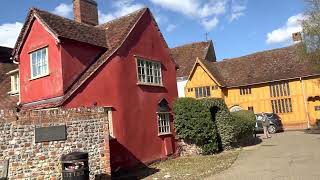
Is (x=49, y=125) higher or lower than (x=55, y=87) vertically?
lower

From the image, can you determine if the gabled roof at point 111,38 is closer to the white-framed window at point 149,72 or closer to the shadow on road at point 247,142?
the white-framed window at point 149,72

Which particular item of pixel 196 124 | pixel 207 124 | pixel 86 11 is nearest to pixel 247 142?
pixel 207 124

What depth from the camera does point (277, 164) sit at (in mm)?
17000

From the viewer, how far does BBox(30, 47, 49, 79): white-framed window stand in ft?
65.2

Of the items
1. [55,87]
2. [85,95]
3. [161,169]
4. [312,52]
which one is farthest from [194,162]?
[312,52]

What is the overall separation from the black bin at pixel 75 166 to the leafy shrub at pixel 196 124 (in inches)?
412

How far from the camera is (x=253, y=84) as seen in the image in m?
43.2

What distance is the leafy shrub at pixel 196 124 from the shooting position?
22531mm

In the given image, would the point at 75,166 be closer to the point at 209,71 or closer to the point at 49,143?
the point at 49,143

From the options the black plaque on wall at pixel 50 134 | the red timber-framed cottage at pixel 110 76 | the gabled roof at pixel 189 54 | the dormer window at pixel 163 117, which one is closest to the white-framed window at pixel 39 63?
the red timber-framed cottage at pixel 110 76

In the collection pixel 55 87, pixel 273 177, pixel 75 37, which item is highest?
pixel 75 37

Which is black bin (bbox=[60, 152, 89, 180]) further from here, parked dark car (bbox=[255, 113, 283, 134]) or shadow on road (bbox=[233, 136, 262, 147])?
parked dark car (bbox=[255, 113, 283, 134])

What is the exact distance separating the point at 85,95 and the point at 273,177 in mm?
9154

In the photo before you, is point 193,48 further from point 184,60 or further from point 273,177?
point 273,177
